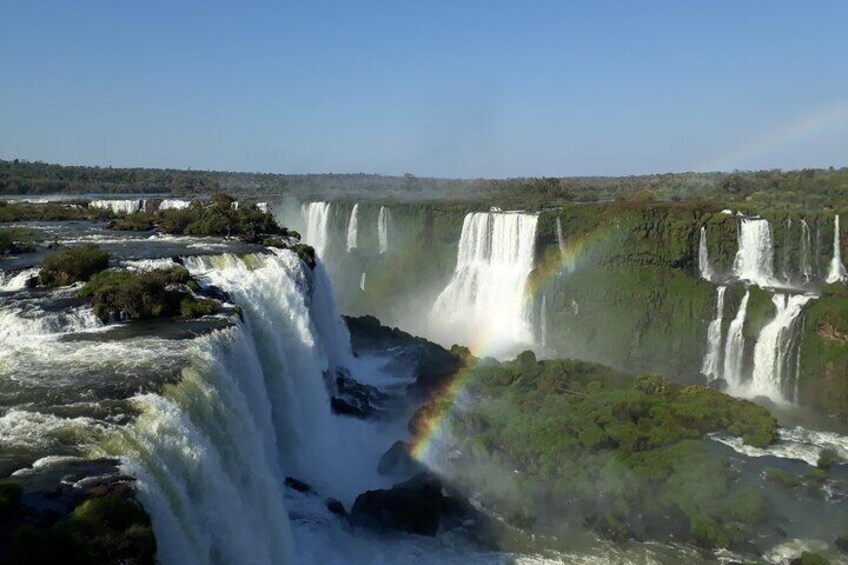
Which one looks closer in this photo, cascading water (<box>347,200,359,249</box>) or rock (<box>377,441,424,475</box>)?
rock (<box>377,441,424,475</box>)

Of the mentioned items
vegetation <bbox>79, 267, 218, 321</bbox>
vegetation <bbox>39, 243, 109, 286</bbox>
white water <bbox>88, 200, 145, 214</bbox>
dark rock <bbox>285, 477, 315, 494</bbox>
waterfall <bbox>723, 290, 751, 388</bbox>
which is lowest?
dark rock <bbox>285, 477, 315, 494</bbox>

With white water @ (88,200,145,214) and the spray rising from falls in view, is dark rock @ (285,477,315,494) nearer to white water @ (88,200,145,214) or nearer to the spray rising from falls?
the spray rising from falls

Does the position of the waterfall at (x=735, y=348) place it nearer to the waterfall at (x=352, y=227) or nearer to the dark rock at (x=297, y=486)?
the dark rock at (x=297, y=486)

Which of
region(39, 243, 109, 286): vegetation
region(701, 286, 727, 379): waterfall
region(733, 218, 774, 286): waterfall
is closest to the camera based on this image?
region(39, 243, 109, 286): vegetation

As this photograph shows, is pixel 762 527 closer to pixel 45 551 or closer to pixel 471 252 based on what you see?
pixel 45 551

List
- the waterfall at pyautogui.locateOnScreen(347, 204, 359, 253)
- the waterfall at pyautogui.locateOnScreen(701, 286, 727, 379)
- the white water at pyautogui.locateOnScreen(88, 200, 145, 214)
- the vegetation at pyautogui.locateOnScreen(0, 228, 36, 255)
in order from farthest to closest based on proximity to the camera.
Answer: the waterfall at pyautogui.locateOnScreen(347, 204, 359, 253) → the white water at pyautogui.locateOnScreen(88, 200, 145, 214) → the waterfall at pyautogui.locateOnScreen(701, 286, 727, 379) → the vegetation at pyautogui.locateOnScreen(0, 228, 36, 255)

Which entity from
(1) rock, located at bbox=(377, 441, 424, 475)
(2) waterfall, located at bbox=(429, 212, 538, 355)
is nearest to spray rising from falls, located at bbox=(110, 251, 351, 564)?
(1) rock, located at bbox=(377, 441, 424, 475)

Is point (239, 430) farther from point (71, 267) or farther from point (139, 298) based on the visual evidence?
point (71, 267)
